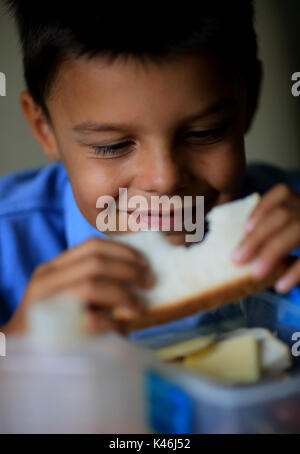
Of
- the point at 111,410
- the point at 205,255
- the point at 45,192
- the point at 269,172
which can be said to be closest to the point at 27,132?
the point at 45,192

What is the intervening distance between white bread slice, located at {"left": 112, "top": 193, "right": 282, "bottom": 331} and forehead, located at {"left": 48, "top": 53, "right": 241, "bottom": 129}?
0.11 meters

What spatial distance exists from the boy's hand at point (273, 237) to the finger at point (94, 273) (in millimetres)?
72

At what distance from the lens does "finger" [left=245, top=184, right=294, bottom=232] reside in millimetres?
485

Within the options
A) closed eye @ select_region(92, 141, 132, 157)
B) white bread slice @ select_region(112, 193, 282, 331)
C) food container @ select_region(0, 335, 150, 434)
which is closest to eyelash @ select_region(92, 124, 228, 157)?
closed eye @ select_region(92, 141, 132, 157)

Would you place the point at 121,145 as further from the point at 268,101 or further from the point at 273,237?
the point at 268,101

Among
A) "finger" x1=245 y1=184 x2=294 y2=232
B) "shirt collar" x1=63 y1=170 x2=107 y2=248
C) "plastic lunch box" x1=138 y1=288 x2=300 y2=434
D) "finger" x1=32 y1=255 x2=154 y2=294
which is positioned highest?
"shirt collar" x1=63 y1=170 x2=107 y2=248

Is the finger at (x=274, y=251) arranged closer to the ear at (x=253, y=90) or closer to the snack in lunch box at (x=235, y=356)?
the snack in lunch box at (x=235, y=356)

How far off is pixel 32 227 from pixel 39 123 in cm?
12

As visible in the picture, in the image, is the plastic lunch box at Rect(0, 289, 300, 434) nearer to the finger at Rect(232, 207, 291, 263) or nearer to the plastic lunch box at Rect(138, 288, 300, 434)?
the plastic lunch box at Rect(138, 288, 300, 434)

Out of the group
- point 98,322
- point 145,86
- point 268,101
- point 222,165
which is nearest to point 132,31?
point 145,86

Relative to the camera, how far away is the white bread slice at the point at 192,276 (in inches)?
16.7

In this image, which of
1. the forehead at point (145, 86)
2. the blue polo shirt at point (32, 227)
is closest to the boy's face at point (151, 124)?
the forehead at point (145, 86)

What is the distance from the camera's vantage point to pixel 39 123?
72 cm
